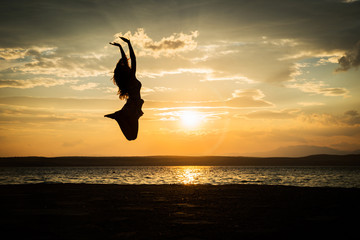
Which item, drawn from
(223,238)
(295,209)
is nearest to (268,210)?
(295,209)

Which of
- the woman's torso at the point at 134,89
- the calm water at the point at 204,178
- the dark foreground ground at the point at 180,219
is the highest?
the woman's torso at the point at 134,89

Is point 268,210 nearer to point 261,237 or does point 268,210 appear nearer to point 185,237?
point 261,237

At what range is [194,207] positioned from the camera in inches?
614

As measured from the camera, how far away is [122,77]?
8523 millimetres

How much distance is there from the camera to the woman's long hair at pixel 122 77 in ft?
27.6

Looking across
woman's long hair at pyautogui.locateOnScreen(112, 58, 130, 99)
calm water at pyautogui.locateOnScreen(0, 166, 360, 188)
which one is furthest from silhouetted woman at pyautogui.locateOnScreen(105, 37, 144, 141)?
calm water at pyautogui.locateOnScreen(0, 166, 360, 188)

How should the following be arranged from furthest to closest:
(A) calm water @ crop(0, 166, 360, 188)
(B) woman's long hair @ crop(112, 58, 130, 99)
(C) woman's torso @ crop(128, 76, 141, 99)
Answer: (A) calm water @ crop(0, 166, 360, 188), (C) woman's torso @ crop(128, 76, 141, 99), (B) woman's long hair @ crop(112, 58, 130, 99)

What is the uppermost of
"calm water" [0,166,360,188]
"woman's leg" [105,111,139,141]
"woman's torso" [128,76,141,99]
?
"woman's torso" [128,76,141,99]

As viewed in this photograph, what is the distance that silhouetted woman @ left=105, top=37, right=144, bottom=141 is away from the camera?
8.24 m

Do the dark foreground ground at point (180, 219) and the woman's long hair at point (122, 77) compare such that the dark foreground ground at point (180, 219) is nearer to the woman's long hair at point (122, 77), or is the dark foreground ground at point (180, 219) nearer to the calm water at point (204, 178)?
the woman's long hair at point (122, 77)

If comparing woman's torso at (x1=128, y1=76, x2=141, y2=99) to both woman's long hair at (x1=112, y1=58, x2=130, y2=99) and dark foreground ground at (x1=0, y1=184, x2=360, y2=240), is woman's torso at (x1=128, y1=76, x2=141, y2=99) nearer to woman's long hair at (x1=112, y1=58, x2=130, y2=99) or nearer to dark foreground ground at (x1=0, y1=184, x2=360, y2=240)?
woman's long hair at (x1=112, y1=58, x2=130, y2=99)

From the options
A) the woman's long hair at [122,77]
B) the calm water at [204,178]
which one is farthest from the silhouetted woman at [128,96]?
the calm water at [204,178]

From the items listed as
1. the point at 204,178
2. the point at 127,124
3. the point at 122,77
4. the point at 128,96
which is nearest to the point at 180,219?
the point at 127,124

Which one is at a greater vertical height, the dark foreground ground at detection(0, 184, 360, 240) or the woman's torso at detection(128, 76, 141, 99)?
the woman's torso at detection(128, 76, 141, 99)
